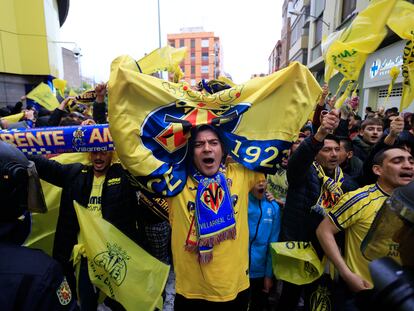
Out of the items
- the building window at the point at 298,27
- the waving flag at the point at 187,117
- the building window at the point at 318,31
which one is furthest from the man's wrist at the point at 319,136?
the building window at the point at 298,27

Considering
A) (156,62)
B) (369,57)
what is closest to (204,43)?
(369,57)

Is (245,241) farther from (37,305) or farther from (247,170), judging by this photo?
(37,305)

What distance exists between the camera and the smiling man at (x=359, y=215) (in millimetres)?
1916

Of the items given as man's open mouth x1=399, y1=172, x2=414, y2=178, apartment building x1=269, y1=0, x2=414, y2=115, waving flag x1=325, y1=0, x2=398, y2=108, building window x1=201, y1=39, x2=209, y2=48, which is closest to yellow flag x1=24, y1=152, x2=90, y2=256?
man's open mouth x1=399, y1=172, x2=414, y2=178

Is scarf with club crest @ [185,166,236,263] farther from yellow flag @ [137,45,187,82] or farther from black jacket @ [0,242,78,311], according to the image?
yellow flag @ [137,45,187,82]

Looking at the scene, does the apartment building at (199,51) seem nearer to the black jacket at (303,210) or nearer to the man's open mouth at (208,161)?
the black jacket at (303,210)

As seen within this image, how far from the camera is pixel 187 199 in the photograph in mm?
1853

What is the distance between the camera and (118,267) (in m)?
2.05

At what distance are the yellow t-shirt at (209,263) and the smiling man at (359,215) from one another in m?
0.62

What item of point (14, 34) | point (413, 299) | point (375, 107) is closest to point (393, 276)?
point (413, 299)

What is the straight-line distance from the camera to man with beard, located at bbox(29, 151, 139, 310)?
2.33 m

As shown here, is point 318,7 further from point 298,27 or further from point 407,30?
point 407,30

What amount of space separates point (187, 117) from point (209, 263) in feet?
3.13

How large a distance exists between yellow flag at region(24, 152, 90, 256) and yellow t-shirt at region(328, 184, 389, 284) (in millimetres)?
2161
